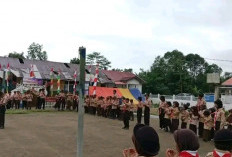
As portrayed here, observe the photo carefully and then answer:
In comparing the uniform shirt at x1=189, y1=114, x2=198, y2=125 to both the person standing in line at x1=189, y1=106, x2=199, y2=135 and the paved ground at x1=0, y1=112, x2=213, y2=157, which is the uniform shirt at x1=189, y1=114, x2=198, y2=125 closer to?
the person standing in line at x1=189, y1=106, x2=199, y2=135

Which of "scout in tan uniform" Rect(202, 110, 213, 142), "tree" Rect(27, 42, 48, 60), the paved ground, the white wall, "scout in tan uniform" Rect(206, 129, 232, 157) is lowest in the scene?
the paved ground

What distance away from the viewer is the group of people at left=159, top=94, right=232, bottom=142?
11.5 meters

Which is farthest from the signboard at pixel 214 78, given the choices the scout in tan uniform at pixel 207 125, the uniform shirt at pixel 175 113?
the scout in tan uniform at pixel 207 125

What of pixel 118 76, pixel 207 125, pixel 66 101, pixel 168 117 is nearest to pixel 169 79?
pixel 118 76

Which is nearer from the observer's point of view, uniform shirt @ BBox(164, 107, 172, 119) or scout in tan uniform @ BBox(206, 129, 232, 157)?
scout in tan uniform @ BBox(206, 129, 232, 157)

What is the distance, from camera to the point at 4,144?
31.7ft

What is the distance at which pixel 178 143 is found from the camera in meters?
3.42

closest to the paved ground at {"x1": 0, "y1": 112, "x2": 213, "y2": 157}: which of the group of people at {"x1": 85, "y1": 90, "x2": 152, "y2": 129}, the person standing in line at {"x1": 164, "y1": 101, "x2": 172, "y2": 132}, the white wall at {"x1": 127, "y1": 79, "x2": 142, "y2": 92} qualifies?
the person standing in line at {"x1": 164, "y1": 101, "x2": 172, "y2": 132}

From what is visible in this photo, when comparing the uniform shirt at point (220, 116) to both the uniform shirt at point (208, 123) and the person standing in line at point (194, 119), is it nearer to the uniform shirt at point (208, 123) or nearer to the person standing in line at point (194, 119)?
the uniform shirt at point (208, 123)

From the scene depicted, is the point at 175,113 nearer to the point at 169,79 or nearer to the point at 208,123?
the point at 208,123

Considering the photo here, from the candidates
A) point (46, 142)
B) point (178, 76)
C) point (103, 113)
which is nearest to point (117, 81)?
point (178, 76)

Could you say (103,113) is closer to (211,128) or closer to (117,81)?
(211,128)

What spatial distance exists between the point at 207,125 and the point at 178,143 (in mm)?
9053

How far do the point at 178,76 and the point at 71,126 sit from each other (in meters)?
33.8
